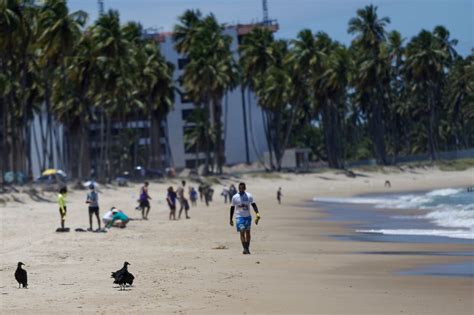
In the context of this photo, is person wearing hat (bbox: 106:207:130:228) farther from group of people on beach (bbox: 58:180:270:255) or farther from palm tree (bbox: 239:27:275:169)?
palm tree (bbox: 239:27:275:169)

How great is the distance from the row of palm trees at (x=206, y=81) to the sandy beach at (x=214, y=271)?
26.9 meters

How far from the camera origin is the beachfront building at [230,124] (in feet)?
342

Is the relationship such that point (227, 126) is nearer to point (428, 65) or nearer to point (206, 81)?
point (428, 65)

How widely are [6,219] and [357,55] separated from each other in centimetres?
6309

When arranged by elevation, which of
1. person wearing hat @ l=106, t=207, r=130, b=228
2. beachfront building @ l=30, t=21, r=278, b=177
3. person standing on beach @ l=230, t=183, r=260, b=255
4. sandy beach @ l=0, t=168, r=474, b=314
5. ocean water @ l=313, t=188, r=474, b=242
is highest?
beachfront building @ l=30, t=21, r=278, b=177

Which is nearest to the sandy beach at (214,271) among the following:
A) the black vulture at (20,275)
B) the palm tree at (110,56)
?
the black vulture at (20,275)

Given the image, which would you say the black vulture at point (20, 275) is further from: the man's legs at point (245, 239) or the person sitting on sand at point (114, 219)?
the person sitting on sand at point (114, 219)

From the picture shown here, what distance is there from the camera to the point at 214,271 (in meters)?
16.7

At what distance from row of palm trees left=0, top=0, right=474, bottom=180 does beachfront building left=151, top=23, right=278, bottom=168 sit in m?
3.72

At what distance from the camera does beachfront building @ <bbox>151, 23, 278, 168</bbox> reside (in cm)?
10412

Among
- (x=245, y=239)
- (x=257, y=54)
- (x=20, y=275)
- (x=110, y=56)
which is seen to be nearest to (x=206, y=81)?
(x=257, y=54)

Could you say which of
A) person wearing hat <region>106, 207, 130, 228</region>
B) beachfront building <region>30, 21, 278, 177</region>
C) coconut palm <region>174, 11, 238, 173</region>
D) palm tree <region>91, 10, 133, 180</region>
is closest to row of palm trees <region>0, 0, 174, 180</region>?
palm tree <region>91, 10, 133, 180</region>

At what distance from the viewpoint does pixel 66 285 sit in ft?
47.0

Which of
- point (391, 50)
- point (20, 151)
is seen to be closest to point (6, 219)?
point (20, 151)
